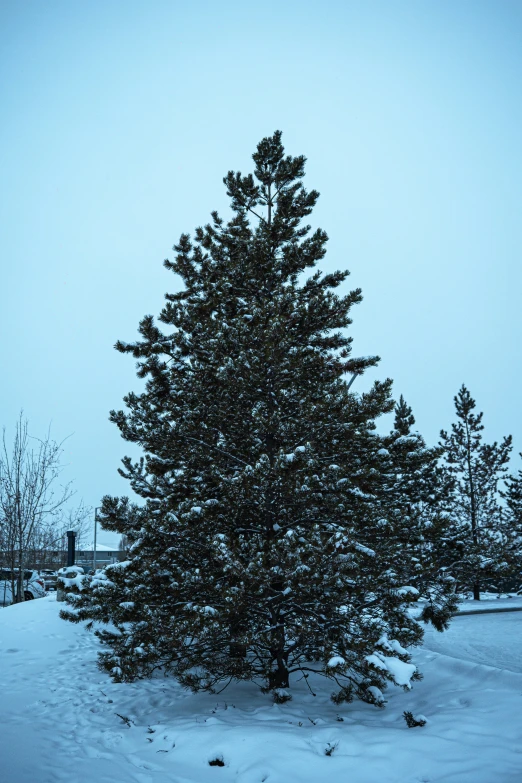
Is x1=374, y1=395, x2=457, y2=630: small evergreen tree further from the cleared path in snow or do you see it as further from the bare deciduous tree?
the bare deciduous tree

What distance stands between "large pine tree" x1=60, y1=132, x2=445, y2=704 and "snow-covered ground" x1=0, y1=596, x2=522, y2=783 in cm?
52

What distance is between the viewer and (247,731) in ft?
18.8

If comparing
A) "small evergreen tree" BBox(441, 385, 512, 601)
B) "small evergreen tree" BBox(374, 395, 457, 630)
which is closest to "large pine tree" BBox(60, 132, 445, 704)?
"small evergreen tree" BBox(374, 395, 457, 630)

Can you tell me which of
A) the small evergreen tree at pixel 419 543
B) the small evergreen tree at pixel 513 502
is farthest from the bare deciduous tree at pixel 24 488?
the small evergreen tree at pixel 513 502

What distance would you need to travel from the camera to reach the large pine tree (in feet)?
21.2

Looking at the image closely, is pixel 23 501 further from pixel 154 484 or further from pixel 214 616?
pixel 214 616

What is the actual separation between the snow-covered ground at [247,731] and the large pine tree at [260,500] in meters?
0.52

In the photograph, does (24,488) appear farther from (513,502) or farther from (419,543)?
(513,502)

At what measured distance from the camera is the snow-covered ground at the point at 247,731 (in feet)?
15.3

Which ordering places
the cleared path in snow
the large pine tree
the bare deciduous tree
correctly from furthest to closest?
the bare deciduous tree < the cleared path in snow < the large pine tree

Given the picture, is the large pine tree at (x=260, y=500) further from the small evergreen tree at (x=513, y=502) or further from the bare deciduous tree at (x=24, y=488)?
the small evergreen tree at (x=513, y=502)

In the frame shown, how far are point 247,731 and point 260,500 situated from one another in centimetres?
278

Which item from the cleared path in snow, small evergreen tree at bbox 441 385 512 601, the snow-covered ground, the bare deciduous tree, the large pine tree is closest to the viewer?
the snow-covered ground

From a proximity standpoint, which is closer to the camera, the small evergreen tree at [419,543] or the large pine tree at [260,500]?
the large pine tree at [260,500]
